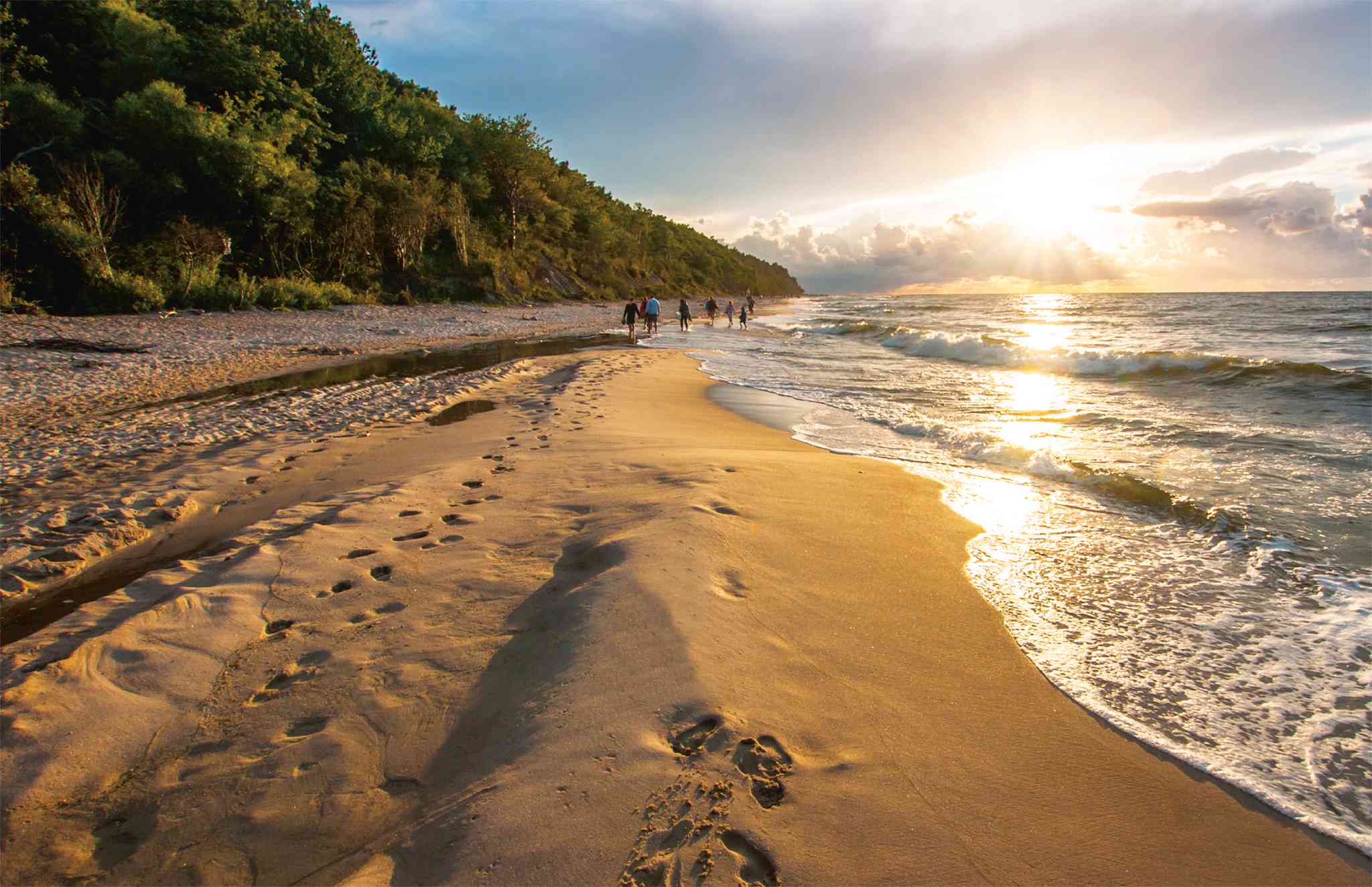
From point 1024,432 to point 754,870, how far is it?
8.13m

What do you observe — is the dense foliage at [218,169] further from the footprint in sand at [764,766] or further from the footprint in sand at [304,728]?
the footprint in sand at [764,766]

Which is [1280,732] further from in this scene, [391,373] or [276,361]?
[276,361]

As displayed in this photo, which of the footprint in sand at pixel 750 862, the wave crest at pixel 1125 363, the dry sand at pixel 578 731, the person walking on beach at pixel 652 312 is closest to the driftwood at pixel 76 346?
the dry sand at pixel 578 731

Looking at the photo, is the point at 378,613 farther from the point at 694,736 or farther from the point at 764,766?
the point at 764,766

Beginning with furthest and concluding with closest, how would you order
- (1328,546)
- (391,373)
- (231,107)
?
1. (231,107)
2. (391,373)
3. (1328,546)

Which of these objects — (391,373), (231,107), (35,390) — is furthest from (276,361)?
(231,107)

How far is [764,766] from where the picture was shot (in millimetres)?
2078

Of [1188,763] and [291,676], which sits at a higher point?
[291,676]

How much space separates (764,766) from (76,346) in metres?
16.1

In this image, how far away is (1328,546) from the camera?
14.7 ft

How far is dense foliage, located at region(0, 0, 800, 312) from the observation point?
55.2 feet

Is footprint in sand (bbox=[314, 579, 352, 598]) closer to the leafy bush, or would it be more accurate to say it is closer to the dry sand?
the dry sand

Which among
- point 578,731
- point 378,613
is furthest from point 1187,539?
point 378,613

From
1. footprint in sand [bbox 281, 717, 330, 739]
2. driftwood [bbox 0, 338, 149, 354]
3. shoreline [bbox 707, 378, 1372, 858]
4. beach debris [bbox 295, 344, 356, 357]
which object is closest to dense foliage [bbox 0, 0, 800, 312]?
driftwood [bbox 0, 338, 149, 354]
